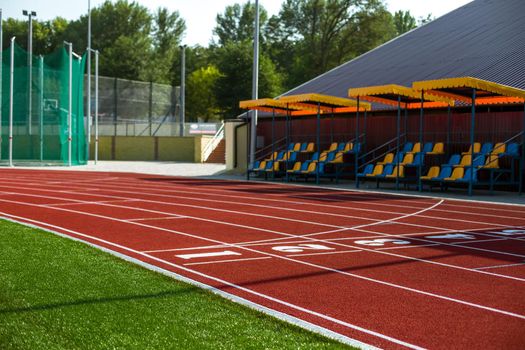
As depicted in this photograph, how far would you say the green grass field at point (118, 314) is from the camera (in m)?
4.97

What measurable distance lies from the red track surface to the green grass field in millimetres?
514

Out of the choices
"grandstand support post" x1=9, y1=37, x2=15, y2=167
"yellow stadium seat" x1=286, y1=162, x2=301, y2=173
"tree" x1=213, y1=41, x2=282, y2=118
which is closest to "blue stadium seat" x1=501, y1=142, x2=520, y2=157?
"yellow stadium seat" x1=286, y1=162, x2=301, y2=173

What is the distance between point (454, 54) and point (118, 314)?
2487cm

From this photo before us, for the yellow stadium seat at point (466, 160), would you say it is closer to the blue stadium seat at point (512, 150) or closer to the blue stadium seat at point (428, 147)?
the blue stadium seat at point (512, 150)

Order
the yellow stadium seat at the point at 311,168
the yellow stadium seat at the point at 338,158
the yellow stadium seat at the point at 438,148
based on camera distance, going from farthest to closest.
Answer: the yellow stadium seat at the point at 311,168
the yellow stadium seat at the point at 338,158
the yellow stadium seat at the point at 438,148

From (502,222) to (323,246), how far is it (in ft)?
16.9

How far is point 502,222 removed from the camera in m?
13.5

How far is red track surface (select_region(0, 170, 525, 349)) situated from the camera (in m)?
5.86

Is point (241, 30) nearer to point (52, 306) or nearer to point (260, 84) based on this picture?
point (260, 84)

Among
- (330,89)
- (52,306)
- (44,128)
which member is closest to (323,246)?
(52,306)

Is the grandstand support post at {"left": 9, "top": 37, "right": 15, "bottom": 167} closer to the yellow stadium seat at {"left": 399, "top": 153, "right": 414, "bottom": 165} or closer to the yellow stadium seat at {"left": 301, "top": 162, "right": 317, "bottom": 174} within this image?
the yellow stadium seat at {"left": 301, "top": 162, "right": 317, "bottom": 174}

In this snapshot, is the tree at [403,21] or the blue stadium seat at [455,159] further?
the tree at [403,21]

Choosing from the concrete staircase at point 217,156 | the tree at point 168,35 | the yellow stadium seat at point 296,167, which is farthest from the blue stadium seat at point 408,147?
the tree at point 168,35

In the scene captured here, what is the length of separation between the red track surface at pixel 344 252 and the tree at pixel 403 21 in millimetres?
93187
